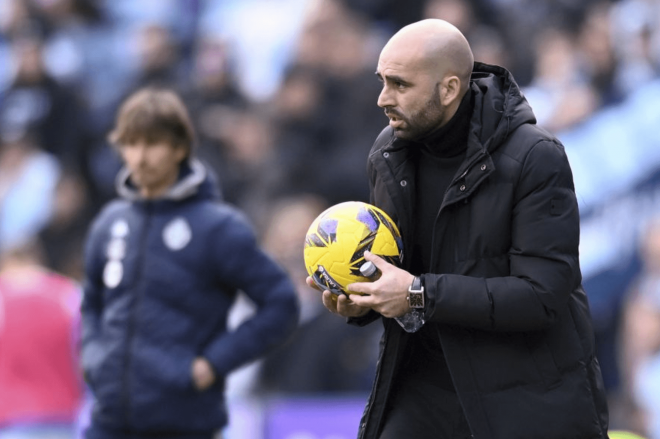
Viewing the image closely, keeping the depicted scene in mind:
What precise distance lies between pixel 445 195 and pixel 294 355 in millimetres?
5428

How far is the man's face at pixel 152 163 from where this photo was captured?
245 inches

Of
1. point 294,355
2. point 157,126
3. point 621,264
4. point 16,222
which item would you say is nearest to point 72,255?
point 16,222

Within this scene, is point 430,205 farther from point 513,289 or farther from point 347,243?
point 513,289

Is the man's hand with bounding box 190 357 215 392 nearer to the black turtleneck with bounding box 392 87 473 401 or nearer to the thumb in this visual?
the black turtleneck with bounding box 392 87 473 401

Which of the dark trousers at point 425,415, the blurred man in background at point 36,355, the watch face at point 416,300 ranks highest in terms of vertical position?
the watch face at point 416,300

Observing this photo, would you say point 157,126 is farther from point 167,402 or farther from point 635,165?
point 635,165

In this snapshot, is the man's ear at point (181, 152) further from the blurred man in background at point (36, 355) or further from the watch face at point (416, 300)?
the blurred man in background at point (36, 355)

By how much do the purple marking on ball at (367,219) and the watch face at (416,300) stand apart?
1.06 feet

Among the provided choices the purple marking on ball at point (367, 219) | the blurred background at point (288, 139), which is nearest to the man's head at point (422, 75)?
the purple marking on ball at point (367, 219)

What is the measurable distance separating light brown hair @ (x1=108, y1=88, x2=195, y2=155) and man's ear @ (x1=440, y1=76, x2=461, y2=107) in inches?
82.4

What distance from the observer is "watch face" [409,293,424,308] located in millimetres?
4336

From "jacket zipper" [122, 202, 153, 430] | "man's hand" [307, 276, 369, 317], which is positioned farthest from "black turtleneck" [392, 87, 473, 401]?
"jacket zipper" [122, 202, 153, 430]

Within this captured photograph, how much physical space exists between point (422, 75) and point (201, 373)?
7.40 ft

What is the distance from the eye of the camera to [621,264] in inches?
408
